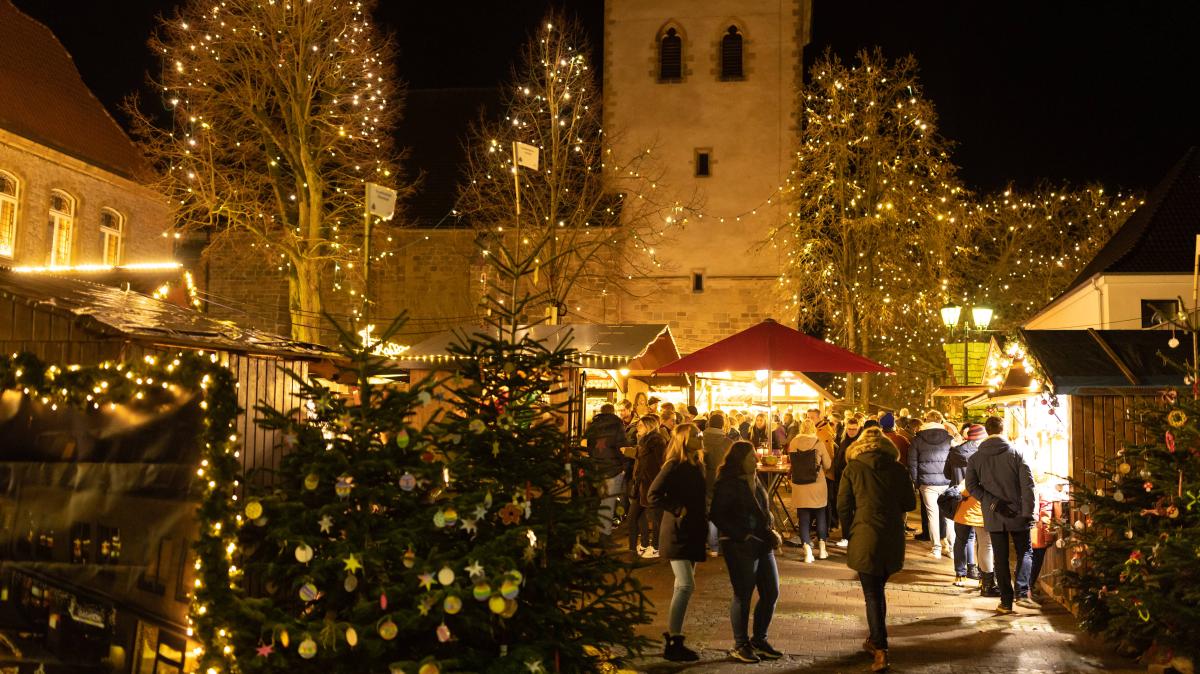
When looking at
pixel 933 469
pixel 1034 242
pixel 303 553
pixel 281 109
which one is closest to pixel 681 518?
pixel 303 553

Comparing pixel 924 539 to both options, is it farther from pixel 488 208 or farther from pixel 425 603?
pixel 488 208

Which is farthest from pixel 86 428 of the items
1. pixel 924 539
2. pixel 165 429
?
pixel 924 539

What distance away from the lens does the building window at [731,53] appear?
3275cm

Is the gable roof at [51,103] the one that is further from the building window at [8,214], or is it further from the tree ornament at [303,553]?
the tree ornament at [303,553]

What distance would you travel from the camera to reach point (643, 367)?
2055cm

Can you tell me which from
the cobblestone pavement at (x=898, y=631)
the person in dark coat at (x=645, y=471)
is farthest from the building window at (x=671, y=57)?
the cobblestone pavement at (x=898, y=631)

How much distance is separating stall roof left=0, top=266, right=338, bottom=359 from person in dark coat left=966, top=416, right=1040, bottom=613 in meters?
6.13

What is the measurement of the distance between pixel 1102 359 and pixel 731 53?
23.8 m

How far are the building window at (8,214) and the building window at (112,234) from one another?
11.8 feet

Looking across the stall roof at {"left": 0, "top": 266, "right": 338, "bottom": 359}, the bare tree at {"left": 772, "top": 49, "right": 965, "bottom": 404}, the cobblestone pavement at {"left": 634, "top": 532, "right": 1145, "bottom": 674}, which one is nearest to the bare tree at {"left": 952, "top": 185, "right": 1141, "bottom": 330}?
the bare tree at {"left": 772, "top": 49, "right": 965, "bottom": 404}

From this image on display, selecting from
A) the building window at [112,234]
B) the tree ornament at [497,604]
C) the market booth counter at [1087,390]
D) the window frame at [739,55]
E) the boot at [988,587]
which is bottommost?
the boot at [988,587]

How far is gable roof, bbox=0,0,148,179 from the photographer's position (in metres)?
24.6

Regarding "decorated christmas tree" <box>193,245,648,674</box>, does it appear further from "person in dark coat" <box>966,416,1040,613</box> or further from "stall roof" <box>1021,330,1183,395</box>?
"stall roof" <box>1021,330,1183,395</box>

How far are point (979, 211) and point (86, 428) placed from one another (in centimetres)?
2904
